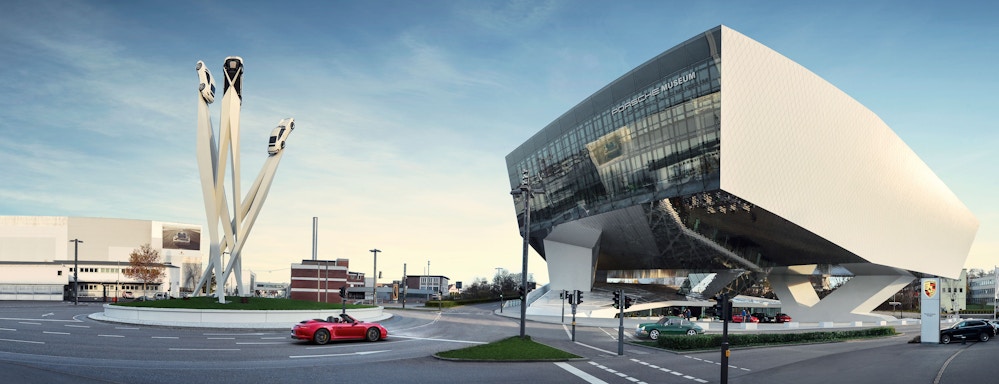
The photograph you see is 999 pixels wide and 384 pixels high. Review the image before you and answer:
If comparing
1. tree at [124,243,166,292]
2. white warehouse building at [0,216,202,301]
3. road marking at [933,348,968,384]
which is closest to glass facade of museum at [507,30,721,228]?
road marking at [933,348,968,384]

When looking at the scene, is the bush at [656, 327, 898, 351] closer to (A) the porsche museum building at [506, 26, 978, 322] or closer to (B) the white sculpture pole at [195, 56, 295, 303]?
(A) the porsche museum building at [506, 26, 978, 322]

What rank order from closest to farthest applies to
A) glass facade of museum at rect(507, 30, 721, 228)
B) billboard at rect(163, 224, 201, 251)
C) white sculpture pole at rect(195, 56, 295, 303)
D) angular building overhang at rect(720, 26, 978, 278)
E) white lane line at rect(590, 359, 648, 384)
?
white lane line at rect(590, 359, 648, 384), white sculpture pole at rect(195, 56, 295, 303), angular building overhang at rect(720, 26, 978, 278), glass facade of museum at rect(507, 30, 721, 228), billboard at rect(163, 224, 201, 251)

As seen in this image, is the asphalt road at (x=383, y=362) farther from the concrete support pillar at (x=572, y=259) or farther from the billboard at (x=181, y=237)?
the billboard at (x=181, y=237)

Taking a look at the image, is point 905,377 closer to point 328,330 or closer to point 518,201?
point 328,330

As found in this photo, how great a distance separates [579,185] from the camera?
68.6 m

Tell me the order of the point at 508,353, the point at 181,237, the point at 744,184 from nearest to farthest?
1. the point at 508,353
2. the point at 744,184
3. the point at 181,237

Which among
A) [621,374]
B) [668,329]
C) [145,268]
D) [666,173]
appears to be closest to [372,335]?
[621,374]

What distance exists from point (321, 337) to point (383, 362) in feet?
22.3

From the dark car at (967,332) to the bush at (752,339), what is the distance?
5052 mm

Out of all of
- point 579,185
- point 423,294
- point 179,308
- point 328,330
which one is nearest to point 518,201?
point 579,185

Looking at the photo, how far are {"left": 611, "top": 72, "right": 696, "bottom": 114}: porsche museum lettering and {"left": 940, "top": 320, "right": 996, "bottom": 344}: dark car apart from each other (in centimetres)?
2207

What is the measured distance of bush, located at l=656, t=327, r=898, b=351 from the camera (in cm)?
3102

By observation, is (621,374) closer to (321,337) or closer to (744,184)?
(321,337)

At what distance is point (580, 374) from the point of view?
827 inches
